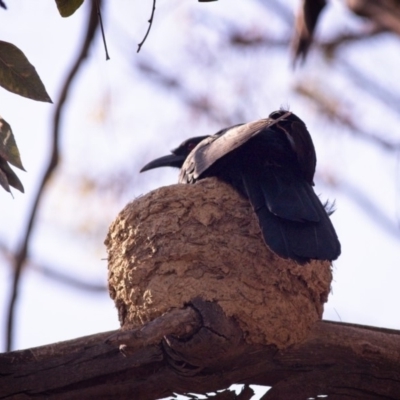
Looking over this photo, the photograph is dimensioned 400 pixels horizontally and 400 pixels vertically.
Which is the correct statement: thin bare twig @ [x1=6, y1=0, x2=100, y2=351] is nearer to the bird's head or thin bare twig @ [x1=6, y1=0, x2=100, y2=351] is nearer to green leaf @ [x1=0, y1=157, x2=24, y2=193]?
the bird's head

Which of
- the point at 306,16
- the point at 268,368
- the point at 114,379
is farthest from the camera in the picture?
the point at 306,16

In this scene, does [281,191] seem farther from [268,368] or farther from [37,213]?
[37,213]

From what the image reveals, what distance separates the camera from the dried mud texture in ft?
14.3

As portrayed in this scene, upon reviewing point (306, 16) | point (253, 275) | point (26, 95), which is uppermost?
point (306, 16)

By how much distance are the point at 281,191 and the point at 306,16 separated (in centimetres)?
140

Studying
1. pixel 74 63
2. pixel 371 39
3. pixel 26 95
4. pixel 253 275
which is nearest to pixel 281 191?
pixel 253 275

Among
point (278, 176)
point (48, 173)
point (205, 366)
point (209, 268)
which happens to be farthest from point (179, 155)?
point (205, 366)

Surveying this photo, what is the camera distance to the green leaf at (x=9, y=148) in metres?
3.58

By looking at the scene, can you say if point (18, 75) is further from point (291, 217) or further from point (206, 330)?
point (291, 217)

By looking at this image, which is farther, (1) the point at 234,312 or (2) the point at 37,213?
(2) the point at 37,213

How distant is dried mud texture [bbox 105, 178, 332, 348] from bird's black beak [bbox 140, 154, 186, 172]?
1.87 m

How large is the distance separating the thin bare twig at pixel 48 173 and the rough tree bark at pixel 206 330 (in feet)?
6.42

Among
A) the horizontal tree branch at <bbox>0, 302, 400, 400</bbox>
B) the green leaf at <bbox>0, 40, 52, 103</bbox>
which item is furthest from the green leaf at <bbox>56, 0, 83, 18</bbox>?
the horizontal tree branch at <bbox>0, 302, 400, 400</bbox>

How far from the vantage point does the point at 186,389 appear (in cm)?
419
